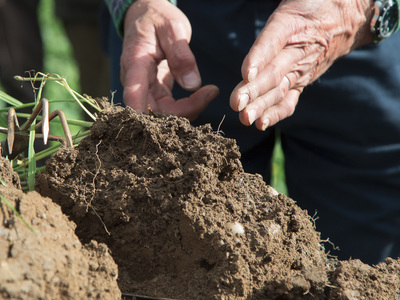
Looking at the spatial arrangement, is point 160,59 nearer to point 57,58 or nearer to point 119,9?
point 119,9

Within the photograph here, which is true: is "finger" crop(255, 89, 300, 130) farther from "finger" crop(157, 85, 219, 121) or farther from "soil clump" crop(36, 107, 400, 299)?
"soil clump" crop(36, 107, 400, 299)

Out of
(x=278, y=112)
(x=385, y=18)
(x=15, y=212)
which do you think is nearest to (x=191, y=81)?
(x=278, y=112)

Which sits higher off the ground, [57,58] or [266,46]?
[57,58]

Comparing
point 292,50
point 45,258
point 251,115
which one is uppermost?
point 292,50

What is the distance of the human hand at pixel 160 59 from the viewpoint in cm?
162

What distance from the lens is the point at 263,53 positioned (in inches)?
53.4

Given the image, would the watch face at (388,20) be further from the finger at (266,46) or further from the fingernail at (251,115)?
the fingernail at (251,115)

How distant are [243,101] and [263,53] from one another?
176 mm

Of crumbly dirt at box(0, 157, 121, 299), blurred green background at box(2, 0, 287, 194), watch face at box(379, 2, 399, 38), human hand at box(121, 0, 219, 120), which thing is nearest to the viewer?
crumbly dirt at box(0, 157, 121, 299)

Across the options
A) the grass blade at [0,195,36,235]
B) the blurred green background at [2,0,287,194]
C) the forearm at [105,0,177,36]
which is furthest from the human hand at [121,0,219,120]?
the blurred green background at [2,0,287,194]

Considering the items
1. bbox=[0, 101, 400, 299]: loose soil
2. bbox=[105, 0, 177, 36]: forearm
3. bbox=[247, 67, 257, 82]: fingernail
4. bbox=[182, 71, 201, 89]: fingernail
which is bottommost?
bbox=[0, 101, 400, 299]: loose soil

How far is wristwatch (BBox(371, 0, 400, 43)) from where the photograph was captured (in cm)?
174

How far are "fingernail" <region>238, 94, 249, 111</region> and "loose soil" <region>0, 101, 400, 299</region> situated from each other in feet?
0.87

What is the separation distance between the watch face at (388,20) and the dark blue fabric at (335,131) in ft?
0.51
